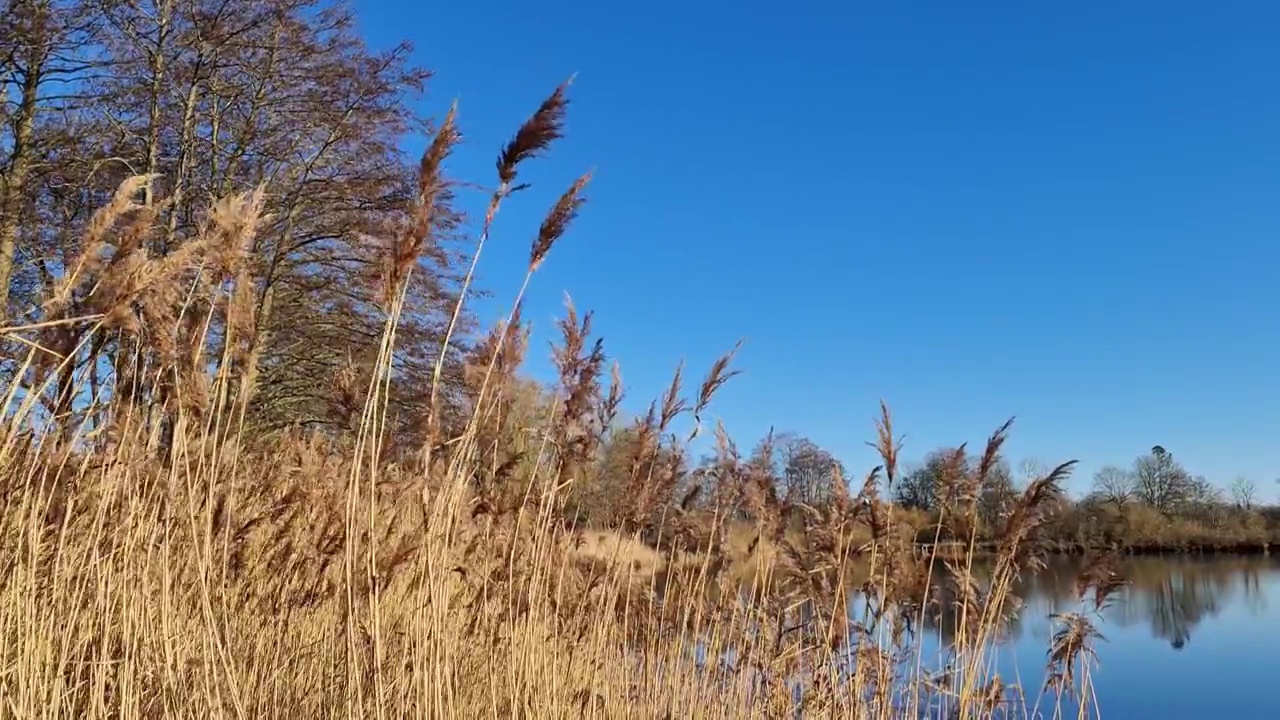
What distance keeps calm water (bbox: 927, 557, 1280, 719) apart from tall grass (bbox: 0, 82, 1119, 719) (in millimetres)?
1028

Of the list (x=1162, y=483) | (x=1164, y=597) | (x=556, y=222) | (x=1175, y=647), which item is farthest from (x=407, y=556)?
(x=1162, y=483)

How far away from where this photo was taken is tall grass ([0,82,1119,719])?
7.50 feet

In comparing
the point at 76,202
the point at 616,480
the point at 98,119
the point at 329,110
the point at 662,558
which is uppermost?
the point at 329,110

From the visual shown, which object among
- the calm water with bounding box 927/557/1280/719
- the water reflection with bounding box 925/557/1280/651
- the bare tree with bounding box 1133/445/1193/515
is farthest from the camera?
the bare tree with bounding box 1133/445/1193/515

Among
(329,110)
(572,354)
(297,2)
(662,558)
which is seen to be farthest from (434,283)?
(572,354)

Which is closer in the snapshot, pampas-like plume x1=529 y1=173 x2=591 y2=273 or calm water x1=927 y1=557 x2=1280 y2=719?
pampas-like plume x1=529 y1=173 x2=591 y2=273

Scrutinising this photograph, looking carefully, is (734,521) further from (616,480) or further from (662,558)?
(616,480)

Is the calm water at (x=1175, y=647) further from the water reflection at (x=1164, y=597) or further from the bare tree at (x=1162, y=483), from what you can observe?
the bare tree at (x=1162, y=483)

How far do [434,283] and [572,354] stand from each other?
11.5 m

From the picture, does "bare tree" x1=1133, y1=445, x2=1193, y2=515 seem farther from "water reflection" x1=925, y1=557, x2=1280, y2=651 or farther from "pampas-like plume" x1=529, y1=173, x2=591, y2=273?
"pampas-like plume" x1=529, y1=173, x2=591, y2=273

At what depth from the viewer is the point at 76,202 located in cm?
1031

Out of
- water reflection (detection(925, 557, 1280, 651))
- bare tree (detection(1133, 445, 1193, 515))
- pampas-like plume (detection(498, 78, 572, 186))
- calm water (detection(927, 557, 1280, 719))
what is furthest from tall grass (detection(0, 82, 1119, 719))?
bare tree (detection(1133, 445, 1193, 515))

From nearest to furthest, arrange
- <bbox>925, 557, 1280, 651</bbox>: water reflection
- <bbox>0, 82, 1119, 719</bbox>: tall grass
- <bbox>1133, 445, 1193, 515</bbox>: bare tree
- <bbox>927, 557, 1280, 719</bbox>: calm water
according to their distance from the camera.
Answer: <bbox>0, 82, 1119, 719</bbox>: tall grass, <bbox>927, 557, 1280, 719</bbox>: calm water, <bbox>925, 557, 1280, 651</bbox>: water reflection, <bbox>1133, 445, 1193, 515</bbox>: bare tree

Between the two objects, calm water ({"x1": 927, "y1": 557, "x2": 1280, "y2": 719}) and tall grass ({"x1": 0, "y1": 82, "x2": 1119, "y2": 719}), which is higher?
tall grass ({"x1": 0, "y1": 82, "x2": 1119, "y2": 719})
